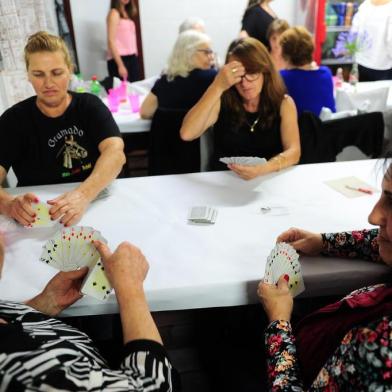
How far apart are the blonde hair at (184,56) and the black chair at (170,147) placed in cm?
38

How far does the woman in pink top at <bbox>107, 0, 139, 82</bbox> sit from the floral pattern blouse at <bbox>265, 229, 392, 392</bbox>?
421 centimetres

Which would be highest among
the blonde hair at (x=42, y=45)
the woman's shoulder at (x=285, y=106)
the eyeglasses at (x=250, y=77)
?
the blonde hair at (x=42, y=45)

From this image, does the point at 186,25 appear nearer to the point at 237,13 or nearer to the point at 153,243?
the point at 237,13

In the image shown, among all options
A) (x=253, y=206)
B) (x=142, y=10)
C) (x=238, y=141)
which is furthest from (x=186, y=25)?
(x=253, y=206)

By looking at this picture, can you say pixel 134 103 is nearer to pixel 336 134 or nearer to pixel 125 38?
pixel 336 134

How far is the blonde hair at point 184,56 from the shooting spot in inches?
108

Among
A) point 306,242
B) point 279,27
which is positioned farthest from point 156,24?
point 306,242

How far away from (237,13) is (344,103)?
2.77m

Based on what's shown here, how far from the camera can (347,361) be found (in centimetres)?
76

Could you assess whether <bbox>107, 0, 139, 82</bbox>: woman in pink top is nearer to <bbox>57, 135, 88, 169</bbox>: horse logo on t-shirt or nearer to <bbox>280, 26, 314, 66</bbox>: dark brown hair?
<bbox>280, 26, 314, 66</bbox>: dark brown hair

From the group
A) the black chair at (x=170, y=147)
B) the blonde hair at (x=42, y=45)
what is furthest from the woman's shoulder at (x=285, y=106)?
the blonde hair at (x=42, y=45)

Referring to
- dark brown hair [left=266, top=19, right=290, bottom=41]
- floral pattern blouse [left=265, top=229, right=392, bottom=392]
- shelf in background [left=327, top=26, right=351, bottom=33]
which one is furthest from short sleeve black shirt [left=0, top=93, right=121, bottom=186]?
shelf in background [left=327, top=26, right=351, bottom=33]

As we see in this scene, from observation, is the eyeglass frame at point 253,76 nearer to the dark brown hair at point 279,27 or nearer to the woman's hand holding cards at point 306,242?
the woman's hand holding cards at point 306,242

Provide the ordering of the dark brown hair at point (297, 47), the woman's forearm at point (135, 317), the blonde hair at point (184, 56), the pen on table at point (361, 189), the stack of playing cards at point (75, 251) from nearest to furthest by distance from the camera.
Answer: the woman's forearm at point (135, 317) → the stack of playing cards at point (75, 251) → the pen on table at point (361, 189) → the blonde hair at point (184, 56) → the dark brown hair at point (297, 47)
